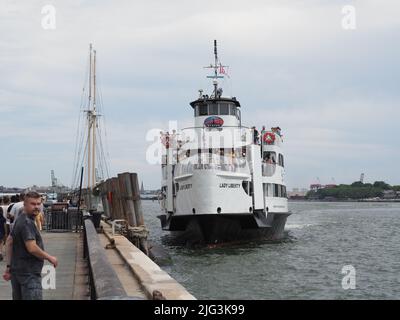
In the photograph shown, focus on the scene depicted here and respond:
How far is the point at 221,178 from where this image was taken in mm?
27172

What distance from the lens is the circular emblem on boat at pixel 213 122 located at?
108 feet

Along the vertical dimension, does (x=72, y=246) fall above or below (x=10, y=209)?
below

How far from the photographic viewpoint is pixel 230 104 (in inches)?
1326

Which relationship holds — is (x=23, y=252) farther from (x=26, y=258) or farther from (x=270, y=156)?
(x=270, y=156)

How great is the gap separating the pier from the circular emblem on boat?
9.98 meters

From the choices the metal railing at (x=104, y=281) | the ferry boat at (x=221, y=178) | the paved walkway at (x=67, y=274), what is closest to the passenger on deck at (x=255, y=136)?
the ferry boat at (x=221, y=178)

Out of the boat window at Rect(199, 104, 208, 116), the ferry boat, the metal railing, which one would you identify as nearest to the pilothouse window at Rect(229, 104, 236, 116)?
the ferry boat

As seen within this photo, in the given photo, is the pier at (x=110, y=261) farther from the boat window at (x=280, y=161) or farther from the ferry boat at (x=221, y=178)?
the boat window at (x=280, y=161)

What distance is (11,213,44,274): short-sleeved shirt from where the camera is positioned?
6.20 m

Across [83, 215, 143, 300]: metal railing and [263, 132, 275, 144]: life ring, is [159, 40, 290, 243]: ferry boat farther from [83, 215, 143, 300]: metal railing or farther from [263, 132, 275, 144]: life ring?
[83, 215, 143, 300]: metal railing
